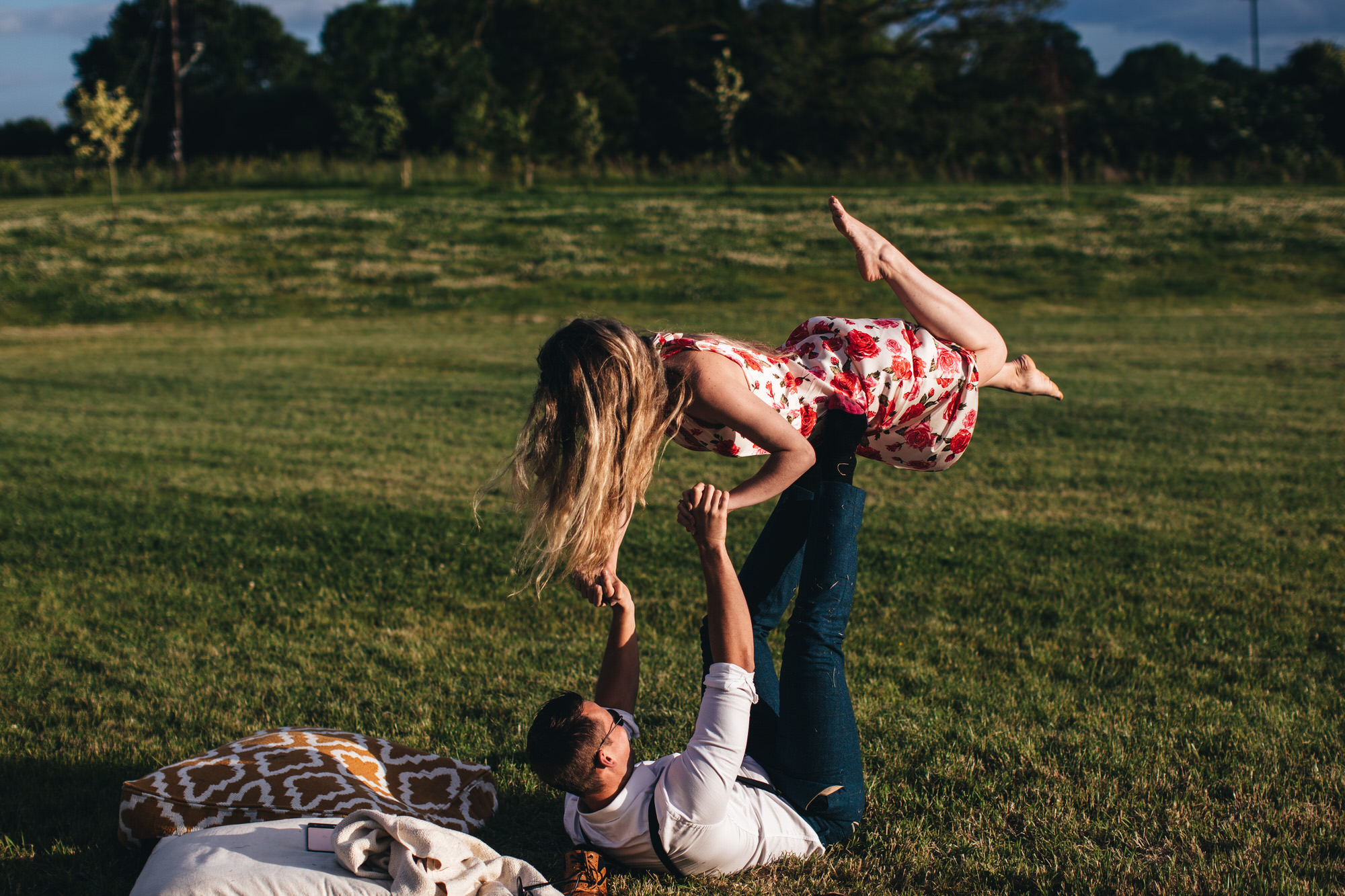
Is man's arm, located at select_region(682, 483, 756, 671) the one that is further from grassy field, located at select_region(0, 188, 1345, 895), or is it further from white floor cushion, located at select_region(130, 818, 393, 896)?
white floor cushion, located at select_region(130, 818, 393, 896)

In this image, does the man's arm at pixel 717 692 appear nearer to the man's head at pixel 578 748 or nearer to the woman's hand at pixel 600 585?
the man's head at pixel 578 748

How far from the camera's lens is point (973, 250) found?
1025 inches

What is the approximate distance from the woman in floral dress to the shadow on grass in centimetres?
165

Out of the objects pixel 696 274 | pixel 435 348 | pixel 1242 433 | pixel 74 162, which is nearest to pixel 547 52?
pixel 74 162

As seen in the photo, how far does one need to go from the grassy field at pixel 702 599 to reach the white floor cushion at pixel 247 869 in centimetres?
47

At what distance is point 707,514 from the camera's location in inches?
115

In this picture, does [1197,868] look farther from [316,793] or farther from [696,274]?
[696,274]

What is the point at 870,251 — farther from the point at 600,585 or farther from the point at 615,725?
the point at 615,725

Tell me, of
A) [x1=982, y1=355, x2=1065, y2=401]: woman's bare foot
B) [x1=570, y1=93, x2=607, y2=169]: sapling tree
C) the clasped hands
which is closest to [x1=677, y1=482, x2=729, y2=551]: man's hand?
the clasped hands

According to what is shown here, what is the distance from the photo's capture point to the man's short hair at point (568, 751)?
287 cm

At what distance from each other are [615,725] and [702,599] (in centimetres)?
264

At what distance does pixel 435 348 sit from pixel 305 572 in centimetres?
1045

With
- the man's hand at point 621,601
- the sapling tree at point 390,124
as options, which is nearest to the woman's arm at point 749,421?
the man's hand at point 621,601

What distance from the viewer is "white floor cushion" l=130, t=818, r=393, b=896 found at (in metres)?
2.61
